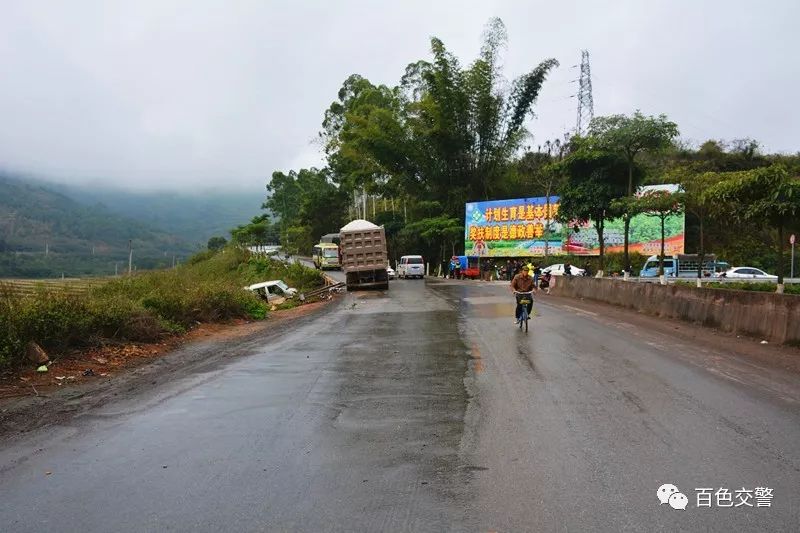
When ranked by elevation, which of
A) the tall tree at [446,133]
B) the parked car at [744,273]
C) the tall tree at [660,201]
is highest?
the tall tree at [446,133]

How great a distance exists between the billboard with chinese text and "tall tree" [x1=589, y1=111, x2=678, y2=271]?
14.6m

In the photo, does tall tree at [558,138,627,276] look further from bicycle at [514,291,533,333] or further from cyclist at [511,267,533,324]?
bicycle at [514,291,533,333]

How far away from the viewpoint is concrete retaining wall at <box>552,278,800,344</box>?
12.4 meters

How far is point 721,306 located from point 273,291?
21.2 metres

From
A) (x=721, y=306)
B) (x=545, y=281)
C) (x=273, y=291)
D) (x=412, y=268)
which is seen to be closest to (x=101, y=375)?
(x=721, y=306)

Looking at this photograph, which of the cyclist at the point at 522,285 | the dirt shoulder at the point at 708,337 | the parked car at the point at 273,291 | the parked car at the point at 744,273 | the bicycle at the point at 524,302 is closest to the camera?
the dirt shoulder at the point at 708,337

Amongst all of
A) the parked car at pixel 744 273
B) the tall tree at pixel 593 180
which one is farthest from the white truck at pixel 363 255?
the parked car at pixel 744 273

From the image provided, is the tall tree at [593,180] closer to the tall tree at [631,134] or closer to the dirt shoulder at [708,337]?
the tall tree at [631,134]

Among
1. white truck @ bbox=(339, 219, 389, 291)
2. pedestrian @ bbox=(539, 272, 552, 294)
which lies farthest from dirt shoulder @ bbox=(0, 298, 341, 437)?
pedestrian @ bbox=(539, 272, 552, 294)

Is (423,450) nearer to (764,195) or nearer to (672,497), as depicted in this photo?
(672,497)

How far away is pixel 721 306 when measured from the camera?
49.5 feet

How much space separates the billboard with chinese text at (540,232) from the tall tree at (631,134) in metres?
14.6

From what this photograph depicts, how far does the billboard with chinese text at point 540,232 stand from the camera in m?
40.0

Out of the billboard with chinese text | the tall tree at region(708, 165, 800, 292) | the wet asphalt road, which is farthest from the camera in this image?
the billboard with chinese text
